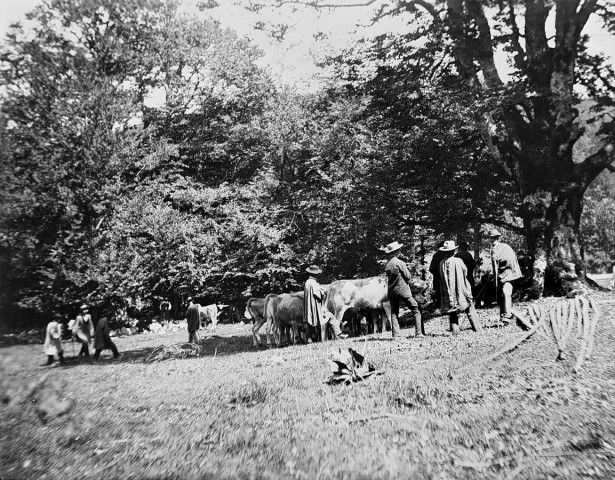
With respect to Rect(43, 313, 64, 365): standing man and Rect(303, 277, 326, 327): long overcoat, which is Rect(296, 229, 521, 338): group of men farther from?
Rect(43, 313, 64, 365): standing man

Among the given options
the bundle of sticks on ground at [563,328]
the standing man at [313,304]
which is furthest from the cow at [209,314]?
the bundle of sticks on ground at [563,328]

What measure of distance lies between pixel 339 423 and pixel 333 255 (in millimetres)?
19529

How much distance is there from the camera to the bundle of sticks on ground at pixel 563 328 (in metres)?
6.66

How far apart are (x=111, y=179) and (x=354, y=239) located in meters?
16.9

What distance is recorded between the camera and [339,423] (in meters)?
4.96

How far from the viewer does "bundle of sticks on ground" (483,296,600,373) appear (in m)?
6.66

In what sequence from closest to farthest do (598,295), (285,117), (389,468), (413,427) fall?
(389,468) → (413,427) → (598,295) → (285,117)

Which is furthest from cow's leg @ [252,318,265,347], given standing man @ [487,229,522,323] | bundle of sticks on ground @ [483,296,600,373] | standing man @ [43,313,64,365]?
standing man @ [43,313,64,365]

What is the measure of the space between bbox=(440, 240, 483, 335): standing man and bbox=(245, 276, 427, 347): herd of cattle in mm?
4794

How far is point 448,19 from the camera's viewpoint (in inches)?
531

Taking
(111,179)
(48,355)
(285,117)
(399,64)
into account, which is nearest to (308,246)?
(285,117)

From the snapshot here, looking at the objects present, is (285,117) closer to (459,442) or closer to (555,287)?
(555,287)

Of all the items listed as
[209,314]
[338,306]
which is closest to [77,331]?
[338,306]

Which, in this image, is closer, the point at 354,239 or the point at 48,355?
the point at 48,355
